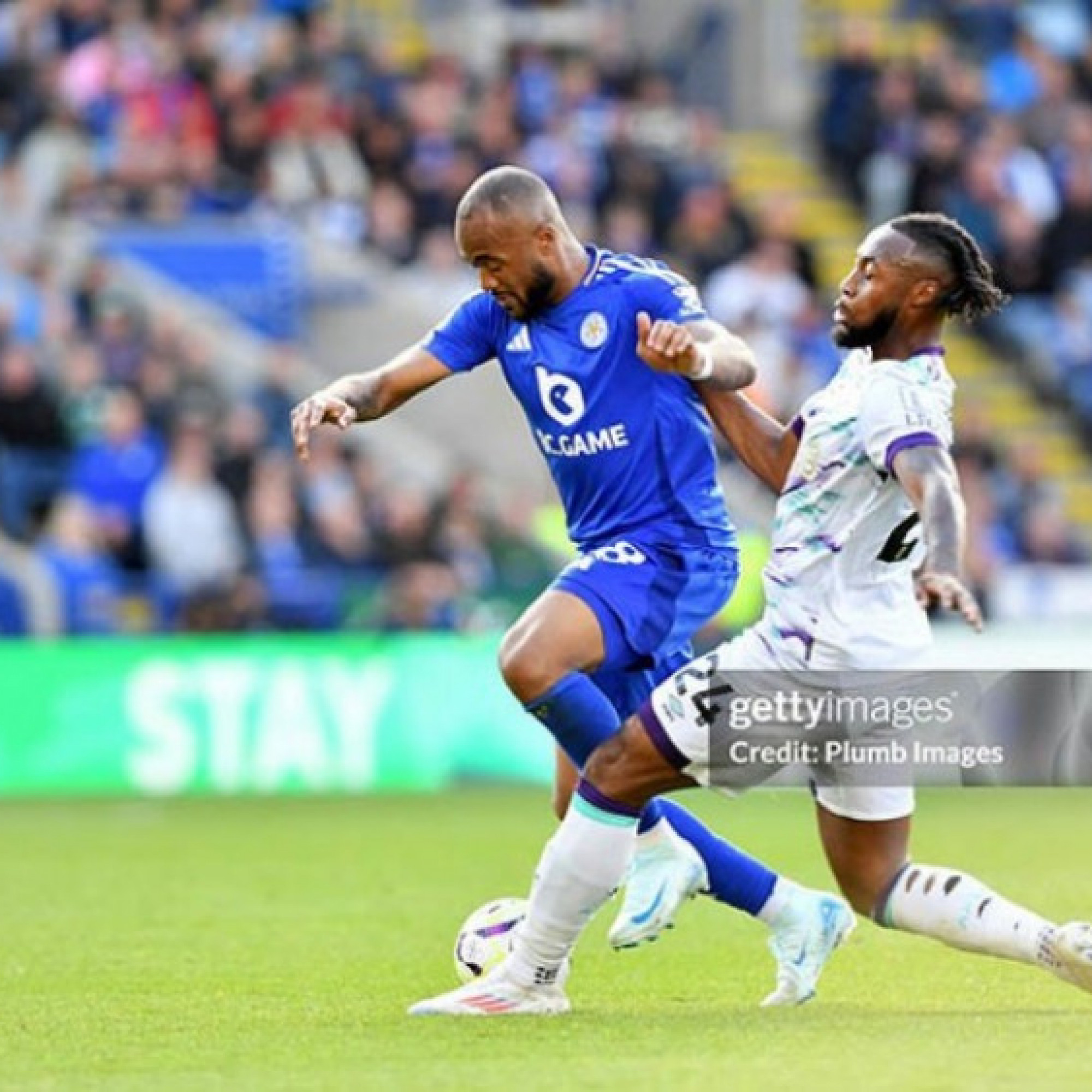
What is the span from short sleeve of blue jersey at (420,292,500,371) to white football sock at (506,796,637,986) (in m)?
1.58

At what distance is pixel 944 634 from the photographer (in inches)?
796

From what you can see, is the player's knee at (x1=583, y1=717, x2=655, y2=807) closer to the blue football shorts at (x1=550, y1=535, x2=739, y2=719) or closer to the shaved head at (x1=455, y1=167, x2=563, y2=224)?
the blue football shorts at (x1=550, y1=535, x2=739, y2=719)

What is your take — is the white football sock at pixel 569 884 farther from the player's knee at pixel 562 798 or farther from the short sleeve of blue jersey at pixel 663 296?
the short sleeve of blue jersey at pixel 663 296

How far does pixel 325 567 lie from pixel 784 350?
456cm

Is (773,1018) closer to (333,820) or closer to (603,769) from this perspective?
(603,769)

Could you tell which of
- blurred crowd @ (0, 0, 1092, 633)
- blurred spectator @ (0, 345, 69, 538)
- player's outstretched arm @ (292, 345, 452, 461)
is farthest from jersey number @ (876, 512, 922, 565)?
blurred spectator @ (0, 345, 69, 538)

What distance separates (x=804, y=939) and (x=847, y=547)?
128 cm

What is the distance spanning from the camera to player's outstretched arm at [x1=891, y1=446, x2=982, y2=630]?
25.0ft

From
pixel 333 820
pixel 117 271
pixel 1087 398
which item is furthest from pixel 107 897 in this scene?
pixel 1087 398

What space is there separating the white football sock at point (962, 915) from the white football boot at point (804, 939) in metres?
0.55

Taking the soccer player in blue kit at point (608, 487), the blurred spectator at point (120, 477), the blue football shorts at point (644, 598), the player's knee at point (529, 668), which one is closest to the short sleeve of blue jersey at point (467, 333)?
the soccer player in blue kit at point (608, 487)

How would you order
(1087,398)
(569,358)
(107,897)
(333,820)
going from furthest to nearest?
(1087,398) → (333,820) → (107,897) → (569,358)

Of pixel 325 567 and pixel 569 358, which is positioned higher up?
pixel 569 358

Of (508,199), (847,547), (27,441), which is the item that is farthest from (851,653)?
(27,441)
